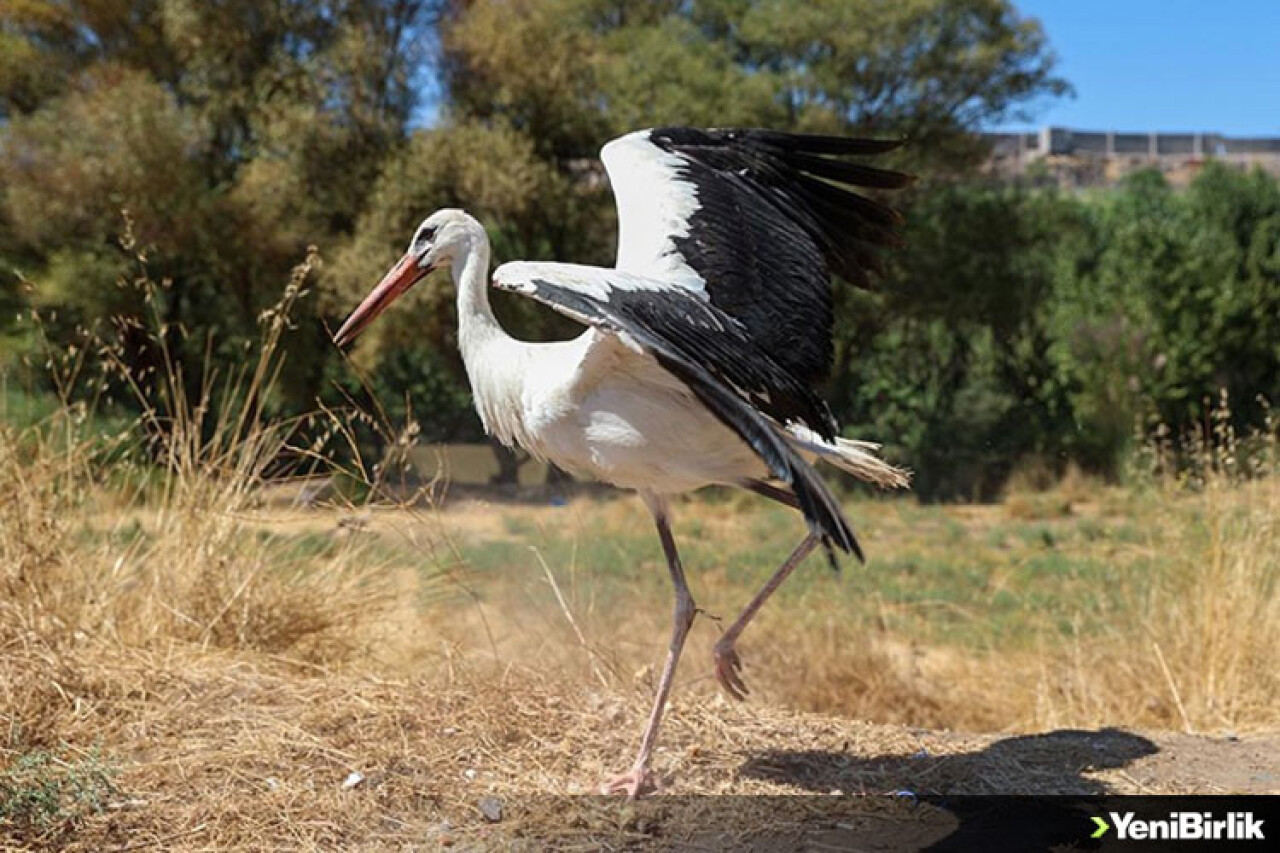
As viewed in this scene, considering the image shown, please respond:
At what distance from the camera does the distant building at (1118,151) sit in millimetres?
28388

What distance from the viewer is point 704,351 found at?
3.47 m

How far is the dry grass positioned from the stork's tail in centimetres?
98

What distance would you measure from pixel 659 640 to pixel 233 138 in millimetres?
11409

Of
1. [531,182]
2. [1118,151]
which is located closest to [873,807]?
[531,182]

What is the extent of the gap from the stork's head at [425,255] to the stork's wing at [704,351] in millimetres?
744

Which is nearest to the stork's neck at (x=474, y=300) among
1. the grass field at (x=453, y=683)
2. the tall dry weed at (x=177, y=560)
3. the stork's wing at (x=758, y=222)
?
the stork's wing at (x=758, y=222)

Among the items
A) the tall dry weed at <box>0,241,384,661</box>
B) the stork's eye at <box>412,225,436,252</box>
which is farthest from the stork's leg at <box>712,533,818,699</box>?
the tall dry weed at <box>0,241,384,661</box>

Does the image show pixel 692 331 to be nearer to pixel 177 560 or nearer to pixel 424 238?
pixel 424 238

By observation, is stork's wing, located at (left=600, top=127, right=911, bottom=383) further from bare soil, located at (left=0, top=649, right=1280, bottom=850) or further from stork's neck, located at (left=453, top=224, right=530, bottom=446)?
bare soil, located at (left=0, top=649, right=1280, bottom=850)

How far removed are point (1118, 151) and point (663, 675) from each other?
3535 cm

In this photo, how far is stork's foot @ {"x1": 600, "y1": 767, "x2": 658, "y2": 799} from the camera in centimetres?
381

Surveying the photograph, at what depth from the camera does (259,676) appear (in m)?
4.78

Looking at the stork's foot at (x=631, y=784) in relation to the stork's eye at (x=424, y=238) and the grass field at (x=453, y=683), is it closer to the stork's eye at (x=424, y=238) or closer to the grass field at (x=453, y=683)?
the grass field at (x=453, y=683)

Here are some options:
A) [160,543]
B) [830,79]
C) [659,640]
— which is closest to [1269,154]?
[830,79]
